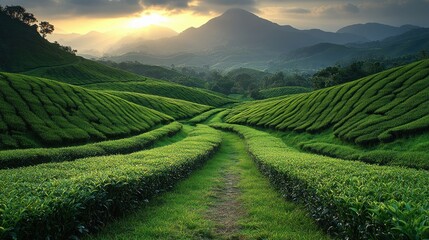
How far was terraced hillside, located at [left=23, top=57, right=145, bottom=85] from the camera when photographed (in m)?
130

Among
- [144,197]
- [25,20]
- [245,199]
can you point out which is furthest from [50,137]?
[25,20]

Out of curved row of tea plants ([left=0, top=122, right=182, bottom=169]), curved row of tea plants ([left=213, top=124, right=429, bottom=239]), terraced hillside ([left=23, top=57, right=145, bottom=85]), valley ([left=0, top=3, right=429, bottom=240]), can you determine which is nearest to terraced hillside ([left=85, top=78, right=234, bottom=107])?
terraced hillside ([left=23, top=57, right=145, bottom=85])

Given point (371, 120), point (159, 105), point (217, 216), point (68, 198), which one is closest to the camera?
point (68, 198)

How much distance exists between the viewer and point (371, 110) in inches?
1617

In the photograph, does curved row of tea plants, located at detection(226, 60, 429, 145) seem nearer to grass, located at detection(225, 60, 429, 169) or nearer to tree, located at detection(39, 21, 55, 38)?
grass, located at detection(225, 60, 429, 169)

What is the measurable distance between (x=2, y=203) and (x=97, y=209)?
11.8 feet

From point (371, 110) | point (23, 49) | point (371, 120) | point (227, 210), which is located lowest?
point (227, 210)

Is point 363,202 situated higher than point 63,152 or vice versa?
point 363,202

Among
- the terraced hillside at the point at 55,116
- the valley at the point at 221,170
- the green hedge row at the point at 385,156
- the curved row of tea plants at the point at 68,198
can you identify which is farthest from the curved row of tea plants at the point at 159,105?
the curved row of tea plants at the point at 68,198

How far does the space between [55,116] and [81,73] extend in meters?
109

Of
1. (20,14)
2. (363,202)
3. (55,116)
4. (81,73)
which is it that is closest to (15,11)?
(20,14)

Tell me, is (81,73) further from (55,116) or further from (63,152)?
(63,152)

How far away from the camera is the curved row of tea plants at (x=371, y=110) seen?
34062mm

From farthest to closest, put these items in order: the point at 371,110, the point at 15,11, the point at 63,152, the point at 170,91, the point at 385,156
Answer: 1. the point at 15,11
2. the point at 170,91
3. the point at 371,110
4. the point at 63,152
5. the point at 385,156
